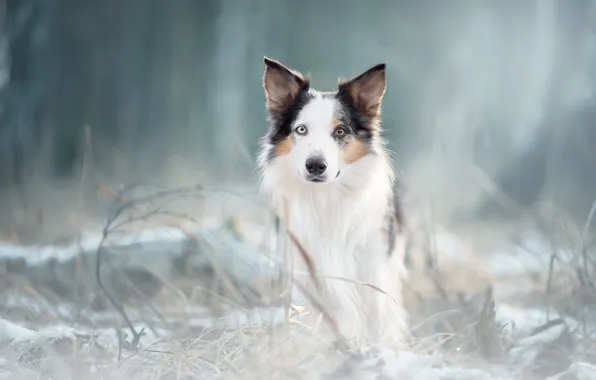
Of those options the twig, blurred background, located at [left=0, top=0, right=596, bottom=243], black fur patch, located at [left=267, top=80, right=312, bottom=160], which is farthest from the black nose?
the twig

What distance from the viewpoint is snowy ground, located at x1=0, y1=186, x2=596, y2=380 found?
1591 mm

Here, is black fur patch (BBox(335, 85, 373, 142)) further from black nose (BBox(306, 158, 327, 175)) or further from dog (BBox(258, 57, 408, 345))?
black nose (BBox(306, 158, 327, 175))

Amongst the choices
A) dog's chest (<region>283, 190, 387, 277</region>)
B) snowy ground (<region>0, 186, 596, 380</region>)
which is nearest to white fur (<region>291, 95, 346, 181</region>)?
dog's chest (<region>283, 190, 387, 277</region>)

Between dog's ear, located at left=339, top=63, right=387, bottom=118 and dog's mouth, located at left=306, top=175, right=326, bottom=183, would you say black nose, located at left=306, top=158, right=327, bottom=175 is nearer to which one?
dog's mouth, located at left=306, top=175, right=326, bottom=183

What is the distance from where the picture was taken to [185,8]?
5.80 ft

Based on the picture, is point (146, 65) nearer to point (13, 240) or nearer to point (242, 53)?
point (242, 53)

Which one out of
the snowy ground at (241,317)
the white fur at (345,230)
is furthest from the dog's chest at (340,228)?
the snowy ground at (241,317)

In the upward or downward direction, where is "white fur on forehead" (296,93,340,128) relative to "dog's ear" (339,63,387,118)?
downward

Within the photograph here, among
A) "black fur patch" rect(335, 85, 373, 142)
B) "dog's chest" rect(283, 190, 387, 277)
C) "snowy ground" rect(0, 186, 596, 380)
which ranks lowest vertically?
"snowy ground" rect(0, 186, 596, 380)

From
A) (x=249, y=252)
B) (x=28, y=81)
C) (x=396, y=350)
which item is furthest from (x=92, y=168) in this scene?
(x=396, y=350)

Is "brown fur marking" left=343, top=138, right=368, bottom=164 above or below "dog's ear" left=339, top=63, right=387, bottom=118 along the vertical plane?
below

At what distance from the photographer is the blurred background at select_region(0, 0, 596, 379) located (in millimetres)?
1683

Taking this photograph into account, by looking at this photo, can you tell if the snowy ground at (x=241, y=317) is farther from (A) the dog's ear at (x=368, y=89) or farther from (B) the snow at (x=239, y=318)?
(A) the dog's ear at (x=368, y=89)

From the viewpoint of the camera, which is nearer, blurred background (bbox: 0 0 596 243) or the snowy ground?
the snowy ground
